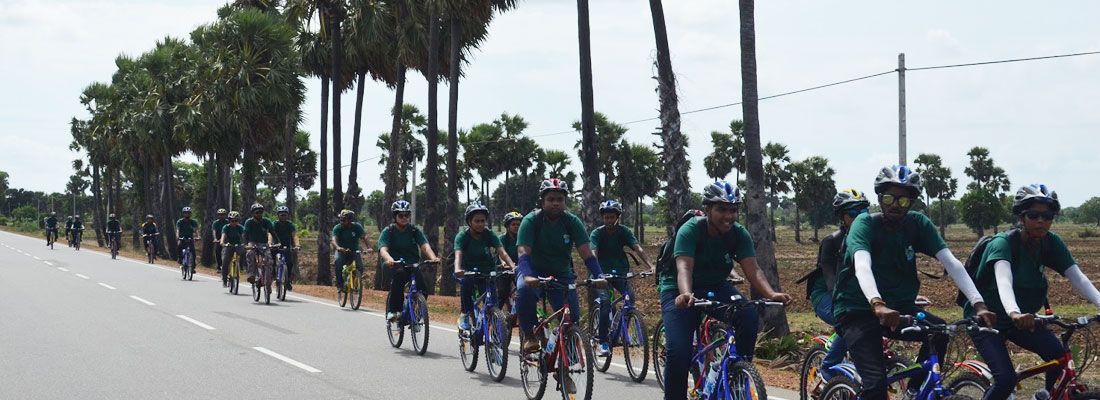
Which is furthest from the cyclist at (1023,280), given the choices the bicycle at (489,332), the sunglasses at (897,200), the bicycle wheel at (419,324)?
the bicycle wheel at (419,324)

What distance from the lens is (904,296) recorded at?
18.4 ft

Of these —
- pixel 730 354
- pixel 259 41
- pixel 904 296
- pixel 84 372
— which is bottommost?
pixel 84 372

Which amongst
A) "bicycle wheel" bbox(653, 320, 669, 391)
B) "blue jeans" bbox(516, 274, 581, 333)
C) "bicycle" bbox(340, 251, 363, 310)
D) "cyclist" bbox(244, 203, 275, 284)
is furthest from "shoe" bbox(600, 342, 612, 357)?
"cyclist" bbox(244, 203, 275, 284)

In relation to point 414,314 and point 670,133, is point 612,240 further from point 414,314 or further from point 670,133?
point 670,133

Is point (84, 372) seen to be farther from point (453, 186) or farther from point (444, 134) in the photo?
point (444, 134)

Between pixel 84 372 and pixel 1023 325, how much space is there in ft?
28.5

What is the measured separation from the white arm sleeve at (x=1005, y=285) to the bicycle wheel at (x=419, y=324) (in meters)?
7.09

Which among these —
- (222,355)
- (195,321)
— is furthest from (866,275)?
(195,321)

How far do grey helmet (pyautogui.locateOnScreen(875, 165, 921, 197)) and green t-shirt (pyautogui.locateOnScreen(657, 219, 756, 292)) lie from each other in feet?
4.39

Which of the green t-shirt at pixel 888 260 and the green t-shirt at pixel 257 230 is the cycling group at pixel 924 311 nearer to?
the green t-shirt at pixel 888 260

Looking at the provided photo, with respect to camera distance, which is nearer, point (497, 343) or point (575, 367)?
point (575, 367)

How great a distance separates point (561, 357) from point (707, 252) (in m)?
1.71

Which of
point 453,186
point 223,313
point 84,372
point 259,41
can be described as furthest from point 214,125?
point 84,372

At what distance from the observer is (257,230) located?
19.7 metres
